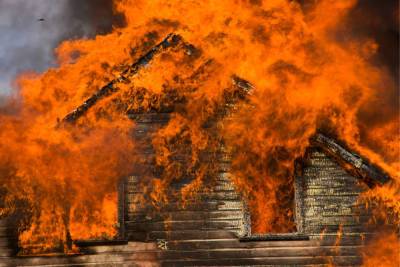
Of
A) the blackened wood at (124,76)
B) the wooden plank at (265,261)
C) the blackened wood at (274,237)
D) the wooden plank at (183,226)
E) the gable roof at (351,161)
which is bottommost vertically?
the wooden plank at (265,261)

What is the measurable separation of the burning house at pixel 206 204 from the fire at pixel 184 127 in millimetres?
73

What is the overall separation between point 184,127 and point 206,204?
1.85 m

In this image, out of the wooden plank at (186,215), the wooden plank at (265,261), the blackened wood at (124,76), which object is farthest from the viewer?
the blackened wood at (124,76)

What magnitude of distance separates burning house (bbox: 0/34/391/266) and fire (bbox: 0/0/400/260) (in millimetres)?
73

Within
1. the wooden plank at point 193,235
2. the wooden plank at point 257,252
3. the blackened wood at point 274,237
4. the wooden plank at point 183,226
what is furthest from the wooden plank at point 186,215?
the wooden plank at point 257,252

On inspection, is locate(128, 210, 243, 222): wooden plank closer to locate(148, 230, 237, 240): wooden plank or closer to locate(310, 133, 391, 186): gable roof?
locate(148, 230, 237, 240): wooden plank

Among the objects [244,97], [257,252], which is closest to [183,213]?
[257,252]

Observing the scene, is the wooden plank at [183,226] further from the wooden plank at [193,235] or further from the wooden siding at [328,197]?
the wooden siding at [328,197]

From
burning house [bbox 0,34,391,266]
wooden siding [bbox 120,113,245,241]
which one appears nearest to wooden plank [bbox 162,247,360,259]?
burning house [bbox 0,34,391,266]

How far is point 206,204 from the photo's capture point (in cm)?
1112

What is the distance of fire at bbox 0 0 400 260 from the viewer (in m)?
10.9

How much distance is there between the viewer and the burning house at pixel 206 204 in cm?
1075

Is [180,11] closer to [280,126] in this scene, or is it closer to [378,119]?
[280,126]

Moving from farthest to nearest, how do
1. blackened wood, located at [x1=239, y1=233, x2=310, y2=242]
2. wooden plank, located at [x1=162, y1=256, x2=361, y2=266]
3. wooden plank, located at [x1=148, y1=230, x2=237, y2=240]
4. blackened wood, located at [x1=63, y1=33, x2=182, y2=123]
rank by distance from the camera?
1. blackened wood, located at [x1=63, y1=33, x2=182, y2=123]
2. wooden plank, located at [x1=148, y1=230, x2=237, y2=240]
3. blackened wood, located at [x1=239, y1=233, x2=310, y2=242]
4. wooden plank, located at [x1=162, y1=256, x2=361, y2=266]
